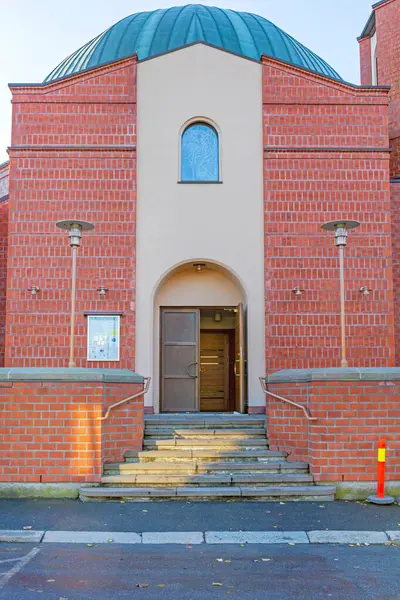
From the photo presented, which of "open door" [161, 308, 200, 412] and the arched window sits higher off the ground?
the arched window

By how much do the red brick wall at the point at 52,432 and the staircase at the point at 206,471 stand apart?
1.42 ft

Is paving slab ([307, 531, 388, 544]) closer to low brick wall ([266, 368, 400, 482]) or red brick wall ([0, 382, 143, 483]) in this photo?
low brick wall ([266, 368, 400, 482])

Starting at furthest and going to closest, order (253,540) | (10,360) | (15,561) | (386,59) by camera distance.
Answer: (386,59)
(10,360)
(253,540)
(15,561)

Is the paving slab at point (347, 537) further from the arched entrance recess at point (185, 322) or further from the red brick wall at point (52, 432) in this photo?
the arched entrance recess at point (185, 322)

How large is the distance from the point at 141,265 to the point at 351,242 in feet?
14.0

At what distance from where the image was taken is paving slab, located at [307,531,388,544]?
7.04 metres

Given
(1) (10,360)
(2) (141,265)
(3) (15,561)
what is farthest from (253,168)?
(3) (15,561)

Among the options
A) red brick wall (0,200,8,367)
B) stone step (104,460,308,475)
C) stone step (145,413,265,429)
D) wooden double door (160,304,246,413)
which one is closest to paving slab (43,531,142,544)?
stone step (104,460,308,475)

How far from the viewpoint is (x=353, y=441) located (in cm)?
916

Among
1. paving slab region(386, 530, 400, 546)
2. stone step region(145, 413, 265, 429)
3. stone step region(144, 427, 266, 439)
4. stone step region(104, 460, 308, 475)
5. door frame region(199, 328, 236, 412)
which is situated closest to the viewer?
paving slab region(386, 530, 400, 546)

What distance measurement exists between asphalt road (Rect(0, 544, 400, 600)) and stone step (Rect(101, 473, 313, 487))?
87.7 inches

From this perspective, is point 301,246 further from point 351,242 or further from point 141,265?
point 141,265

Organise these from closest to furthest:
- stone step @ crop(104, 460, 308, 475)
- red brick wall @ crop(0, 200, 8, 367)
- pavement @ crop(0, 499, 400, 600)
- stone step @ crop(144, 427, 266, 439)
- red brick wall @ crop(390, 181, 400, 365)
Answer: pavement @ crop(0, 499, 400, 600), stone step @ crop(104, 460, 308, 475), stone step @ crop(144, 427, 266, 439), red brick wall @ crop(390, 181, 400, 365), red brick wall @ crop(0, 200, 8, 367)

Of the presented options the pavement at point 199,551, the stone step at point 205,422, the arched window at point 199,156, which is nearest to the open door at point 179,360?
the stone step at point 205,422
